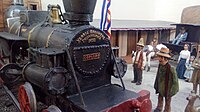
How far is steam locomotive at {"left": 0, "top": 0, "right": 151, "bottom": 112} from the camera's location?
7.99 ft

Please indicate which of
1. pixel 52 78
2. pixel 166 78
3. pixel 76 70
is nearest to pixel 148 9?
pixel 166 78

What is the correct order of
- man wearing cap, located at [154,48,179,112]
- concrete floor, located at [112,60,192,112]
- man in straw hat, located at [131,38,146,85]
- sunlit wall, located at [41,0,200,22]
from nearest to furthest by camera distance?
1. man wearing cap, located at [154,48,179,112]
2. concrete floor, located at [112,60,192,112]
3. man in straw hat, located at [131,38,146,85]
4. sunlit wall, located at [41,0,200,22]

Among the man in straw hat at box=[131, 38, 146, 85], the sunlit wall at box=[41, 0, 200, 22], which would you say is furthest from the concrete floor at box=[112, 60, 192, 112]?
the sunlit wall at box=[41, 0, 200, 22]

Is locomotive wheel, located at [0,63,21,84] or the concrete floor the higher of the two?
locomotive wheel, located at [0,63,21,84]

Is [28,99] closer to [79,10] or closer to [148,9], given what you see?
[79,10]

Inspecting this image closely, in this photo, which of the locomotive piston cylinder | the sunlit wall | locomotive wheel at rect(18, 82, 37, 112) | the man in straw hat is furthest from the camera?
the sunlit wall

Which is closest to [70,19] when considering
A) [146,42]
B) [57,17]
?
[57,17]

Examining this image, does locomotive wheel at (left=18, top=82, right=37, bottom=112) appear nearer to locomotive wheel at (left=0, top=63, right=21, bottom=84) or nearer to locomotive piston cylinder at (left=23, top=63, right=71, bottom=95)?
locomotive piston cylinder at (left=23, top=63, right=71, bottom=95)

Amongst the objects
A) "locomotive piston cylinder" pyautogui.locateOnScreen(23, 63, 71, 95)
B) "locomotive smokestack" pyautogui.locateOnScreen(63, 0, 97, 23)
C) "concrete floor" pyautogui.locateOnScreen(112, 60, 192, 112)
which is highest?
"locomotive smokestack" pyautogui.locateOnScreen(63, 0, 97, 23)

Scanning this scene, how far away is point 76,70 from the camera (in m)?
2.73

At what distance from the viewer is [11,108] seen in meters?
3.69

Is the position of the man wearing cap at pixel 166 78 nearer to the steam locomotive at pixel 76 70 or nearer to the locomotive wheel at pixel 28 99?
the steam locomotive at pixel 76 70

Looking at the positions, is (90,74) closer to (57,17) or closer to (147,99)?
(147,99)

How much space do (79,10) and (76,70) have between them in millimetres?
792
